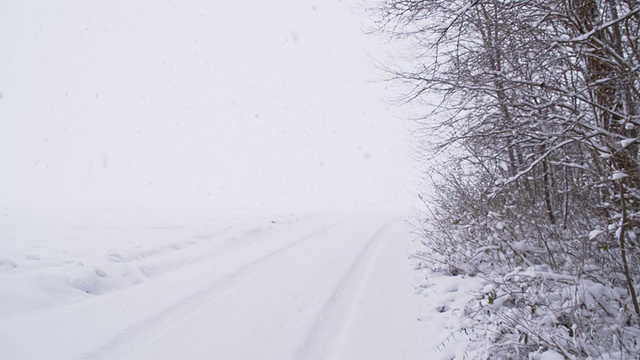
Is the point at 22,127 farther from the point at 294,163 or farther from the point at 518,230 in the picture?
the point at 518,230

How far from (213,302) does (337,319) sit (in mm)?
1737

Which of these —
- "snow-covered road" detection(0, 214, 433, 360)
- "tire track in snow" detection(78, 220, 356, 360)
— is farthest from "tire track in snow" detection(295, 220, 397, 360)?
"tire track in snow" detection(78, 220, 356, 360)

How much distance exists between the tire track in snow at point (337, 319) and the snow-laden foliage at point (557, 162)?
135 centimetres

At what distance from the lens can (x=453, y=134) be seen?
5.79 meters

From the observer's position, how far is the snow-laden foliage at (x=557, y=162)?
2742 mm

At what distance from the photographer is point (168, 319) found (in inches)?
160

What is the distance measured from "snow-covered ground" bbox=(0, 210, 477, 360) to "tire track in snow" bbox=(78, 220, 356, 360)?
0.06 feet

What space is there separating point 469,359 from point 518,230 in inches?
111

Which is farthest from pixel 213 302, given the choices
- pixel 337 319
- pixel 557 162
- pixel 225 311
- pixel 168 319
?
pixel 557 162

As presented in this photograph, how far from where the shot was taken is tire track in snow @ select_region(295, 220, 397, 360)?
3357 mm

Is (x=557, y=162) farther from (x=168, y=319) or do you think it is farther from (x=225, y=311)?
(x=168, y=319)

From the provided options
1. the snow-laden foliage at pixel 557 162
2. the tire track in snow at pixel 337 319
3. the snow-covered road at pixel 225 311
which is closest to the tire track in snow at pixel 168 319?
the snow-covered road at pixel 225 311

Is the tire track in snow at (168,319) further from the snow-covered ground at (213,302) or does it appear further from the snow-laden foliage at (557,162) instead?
the snow-laden foliage at (557,162)

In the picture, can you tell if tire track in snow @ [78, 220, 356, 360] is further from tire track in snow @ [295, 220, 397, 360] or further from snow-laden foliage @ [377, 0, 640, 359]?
snow-laden foliage @ [377, 0, 640, 359]
